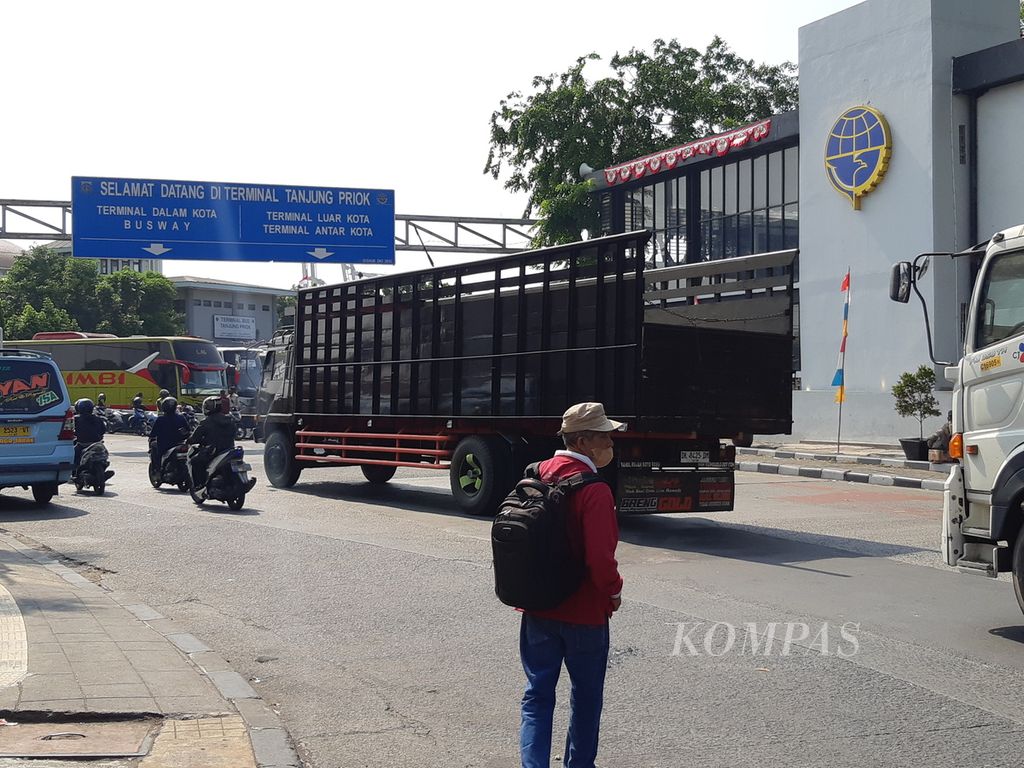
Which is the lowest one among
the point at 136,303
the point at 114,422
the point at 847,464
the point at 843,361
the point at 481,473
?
the point at 847,464

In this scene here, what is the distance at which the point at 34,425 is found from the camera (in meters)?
15.2

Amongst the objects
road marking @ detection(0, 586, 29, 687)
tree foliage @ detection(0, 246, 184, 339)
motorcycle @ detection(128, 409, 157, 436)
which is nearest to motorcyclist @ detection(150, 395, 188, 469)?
road marking @ detection(0, 586, 29, 687)

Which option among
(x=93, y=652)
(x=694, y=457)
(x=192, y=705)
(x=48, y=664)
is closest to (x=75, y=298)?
(x=694, y=457)

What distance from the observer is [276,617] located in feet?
26.9

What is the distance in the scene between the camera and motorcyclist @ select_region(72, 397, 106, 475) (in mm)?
17781

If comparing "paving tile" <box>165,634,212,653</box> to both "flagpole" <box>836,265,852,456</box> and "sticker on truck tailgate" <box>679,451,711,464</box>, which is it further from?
"flagpole" <box>836,265,852,456</box>

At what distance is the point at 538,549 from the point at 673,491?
339 inches

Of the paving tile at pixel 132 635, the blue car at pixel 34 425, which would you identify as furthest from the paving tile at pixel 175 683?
the blue car at pixel 34 425

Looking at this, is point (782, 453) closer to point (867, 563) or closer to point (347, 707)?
point (867, 563)

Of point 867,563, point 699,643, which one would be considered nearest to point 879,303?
point 867,563

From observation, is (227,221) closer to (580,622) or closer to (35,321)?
(580,622)

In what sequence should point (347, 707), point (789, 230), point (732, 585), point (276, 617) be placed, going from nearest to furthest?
point (347, 707) < point (276, 617) < point (732, 585) < point (789, 230)

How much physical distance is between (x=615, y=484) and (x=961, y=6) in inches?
751

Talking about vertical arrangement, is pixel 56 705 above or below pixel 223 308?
below
